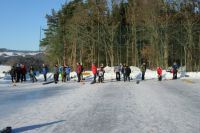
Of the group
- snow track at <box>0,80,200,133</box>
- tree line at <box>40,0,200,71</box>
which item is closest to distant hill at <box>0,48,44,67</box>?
tree line at <box>40,0,200,71</box>

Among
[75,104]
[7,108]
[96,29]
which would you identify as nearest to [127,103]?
[75,104]

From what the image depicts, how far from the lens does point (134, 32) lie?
6719 centimetres

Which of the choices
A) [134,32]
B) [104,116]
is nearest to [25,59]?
[134,32]

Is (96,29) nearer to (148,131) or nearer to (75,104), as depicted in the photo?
(75,104)

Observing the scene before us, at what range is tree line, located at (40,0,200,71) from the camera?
59.2 m

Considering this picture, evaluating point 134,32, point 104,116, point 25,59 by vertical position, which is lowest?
point 104,116

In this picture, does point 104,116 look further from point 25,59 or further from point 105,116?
point 25,59

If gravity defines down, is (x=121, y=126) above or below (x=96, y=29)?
below

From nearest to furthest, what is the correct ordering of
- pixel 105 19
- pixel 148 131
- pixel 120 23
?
pixel 148 131, pixel 105 19, pixel 120 23

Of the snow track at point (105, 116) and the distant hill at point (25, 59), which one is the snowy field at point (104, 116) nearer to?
the snow track at point (105, 116)

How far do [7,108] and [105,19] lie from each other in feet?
156

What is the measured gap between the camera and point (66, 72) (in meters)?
41.6

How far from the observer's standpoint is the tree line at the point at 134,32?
194ft

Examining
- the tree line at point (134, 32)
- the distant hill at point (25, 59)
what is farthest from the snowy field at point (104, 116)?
the tree line at point (134, 32)
